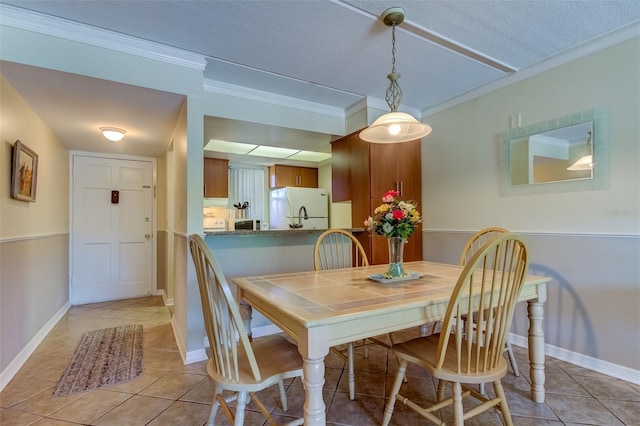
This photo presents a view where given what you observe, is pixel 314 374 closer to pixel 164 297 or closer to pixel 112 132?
pixel 112 132

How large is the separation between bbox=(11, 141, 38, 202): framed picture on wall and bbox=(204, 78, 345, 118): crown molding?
1.48m

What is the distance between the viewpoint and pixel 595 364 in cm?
223

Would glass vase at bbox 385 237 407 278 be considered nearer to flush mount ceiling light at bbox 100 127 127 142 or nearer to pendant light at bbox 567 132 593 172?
pendant light at bbox 567 132 593 172

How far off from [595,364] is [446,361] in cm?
169

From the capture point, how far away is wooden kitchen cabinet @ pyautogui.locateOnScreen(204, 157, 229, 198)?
16.9 feet

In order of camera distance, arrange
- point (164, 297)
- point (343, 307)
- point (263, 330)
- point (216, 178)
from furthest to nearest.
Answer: point (216, 178) < point (164, 297) < point (263, 330) < point (343, 307)

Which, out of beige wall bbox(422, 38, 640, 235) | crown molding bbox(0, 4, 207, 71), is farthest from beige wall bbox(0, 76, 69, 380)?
beige wall bbox(422, 38, 640, 235)

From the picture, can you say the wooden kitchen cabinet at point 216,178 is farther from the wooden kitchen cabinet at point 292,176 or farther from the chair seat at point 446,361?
the chair seat at point 446,361

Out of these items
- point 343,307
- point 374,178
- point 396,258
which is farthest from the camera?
point 374,178

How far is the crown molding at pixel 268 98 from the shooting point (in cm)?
288

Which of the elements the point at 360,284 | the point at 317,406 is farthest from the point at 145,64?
the point at 317,406

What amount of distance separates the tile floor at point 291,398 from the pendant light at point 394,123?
1691 millimetres

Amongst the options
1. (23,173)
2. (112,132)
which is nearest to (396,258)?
(23,173)

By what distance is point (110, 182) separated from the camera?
4.29m
